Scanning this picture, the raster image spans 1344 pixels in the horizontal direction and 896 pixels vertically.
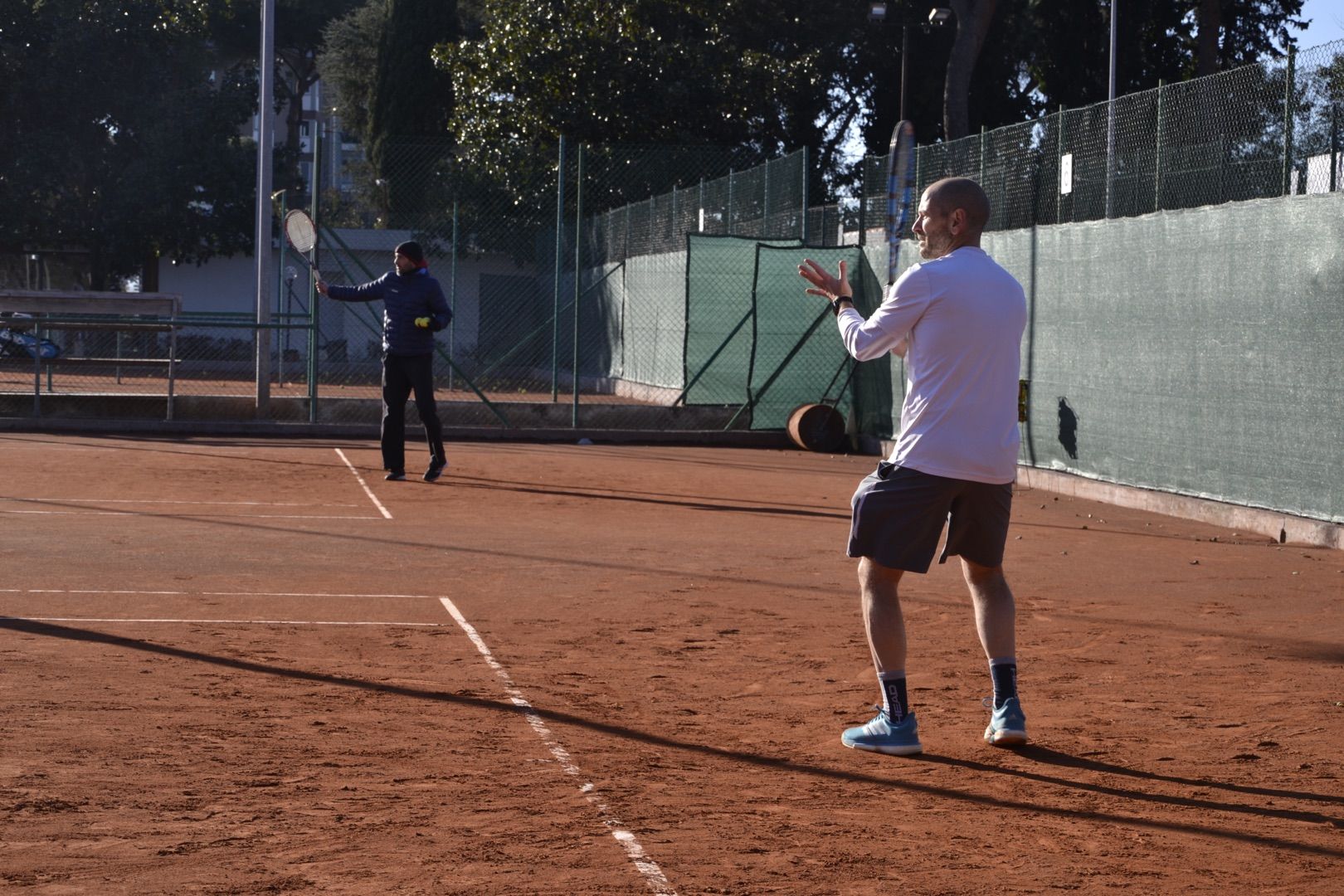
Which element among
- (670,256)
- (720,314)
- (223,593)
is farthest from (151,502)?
(670,256)

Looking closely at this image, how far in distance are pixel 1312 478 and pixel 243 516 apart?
7.29 metres

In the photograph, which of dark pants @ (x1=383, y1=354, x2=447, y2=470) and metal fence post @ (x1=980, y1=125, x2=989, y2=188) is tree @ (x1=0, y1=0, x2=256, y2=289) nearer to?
dark pants @ (x1=383, y1=354, x2=447, y2=470)

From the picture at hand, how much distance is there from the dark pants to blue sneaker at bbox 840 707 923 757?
9028 millimetres

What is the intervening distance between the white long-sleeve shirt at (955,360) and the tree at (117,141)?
1530 inches

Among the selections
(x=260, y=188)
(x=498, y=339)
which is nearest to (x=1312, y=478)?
(x=260, y=188)

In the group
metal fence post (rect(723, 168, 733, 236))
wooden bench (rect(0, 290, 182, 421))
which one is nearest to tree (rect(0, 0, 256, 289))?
wooden bench (rect(0, 290, 182, 421))

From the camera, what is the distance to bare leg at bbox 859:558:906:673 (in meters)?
5.54

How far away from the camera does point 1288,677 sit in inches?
273

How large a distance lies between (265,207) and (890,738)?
1647cm

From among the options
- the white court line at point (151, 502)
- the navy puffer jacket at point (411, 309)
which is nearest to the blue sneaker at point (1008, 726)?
the white court line at point (151, 502)

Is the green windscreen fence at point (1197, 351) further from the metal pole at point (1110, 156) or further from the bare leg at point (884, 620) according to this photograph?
the bare leg at point (884, 620)

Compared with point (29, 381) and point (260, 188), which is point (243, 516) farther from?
point (29, 381)

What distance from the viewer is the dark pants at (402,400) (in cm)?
1416

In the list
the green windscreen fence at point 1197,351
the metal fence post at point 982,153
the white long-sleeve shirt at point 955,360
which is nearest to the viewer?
the white long-sleeve shirt at point 955,360
